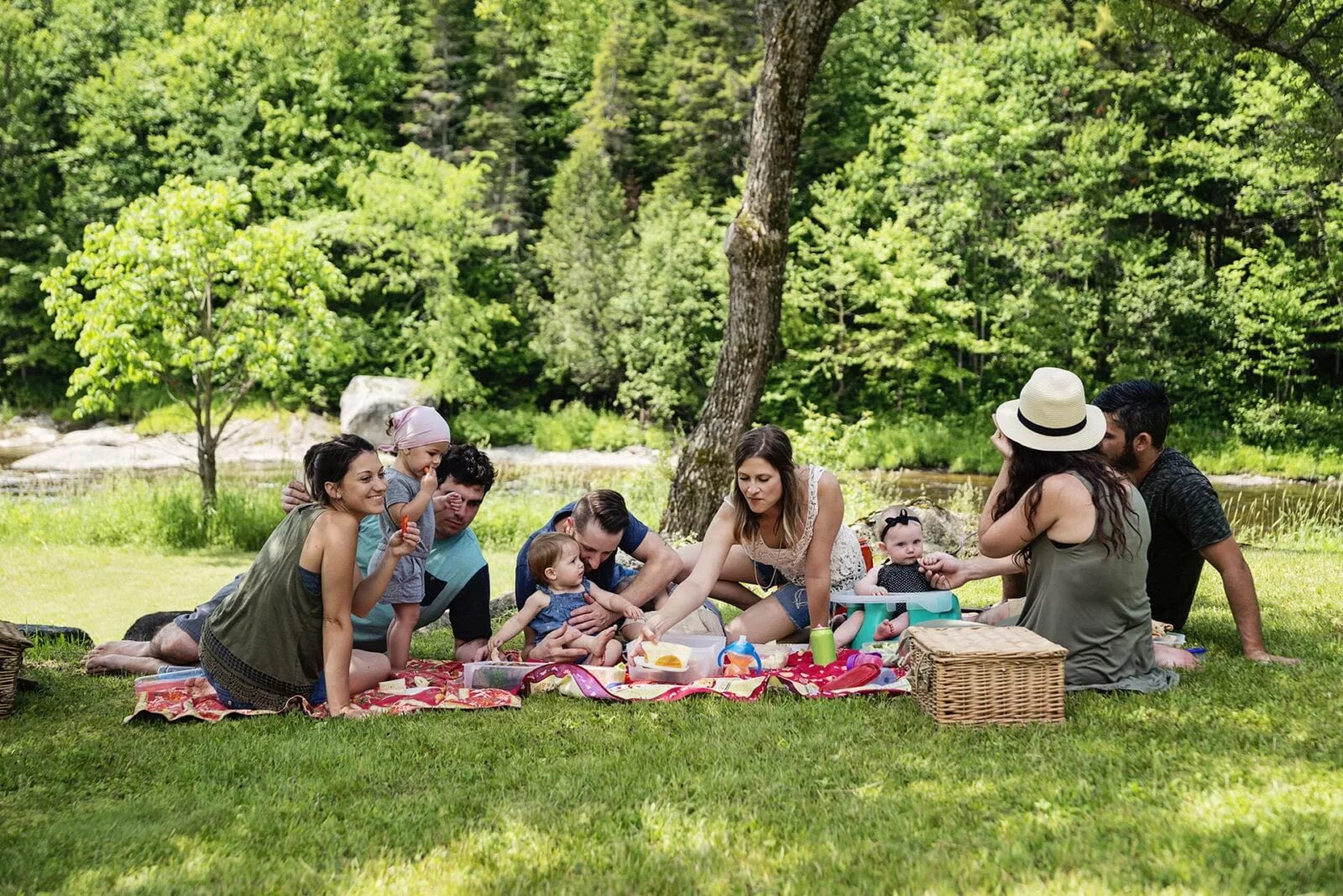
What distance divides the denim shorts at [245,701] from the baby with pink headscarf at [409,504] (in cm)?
60

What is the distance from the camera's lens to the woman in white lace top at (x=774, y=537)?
16.5ft

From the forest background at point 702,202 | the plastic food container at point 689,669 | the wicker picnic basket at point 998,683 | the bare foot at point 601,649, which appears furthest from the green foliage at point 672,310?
the wicker picnic basket at point 998,683

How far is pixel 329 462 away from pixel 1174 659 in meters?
3.51

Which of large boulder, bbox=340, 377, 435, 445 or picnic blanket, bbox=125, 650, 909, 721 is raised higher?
picnic blanket, bbox=125, 650, 909, 721

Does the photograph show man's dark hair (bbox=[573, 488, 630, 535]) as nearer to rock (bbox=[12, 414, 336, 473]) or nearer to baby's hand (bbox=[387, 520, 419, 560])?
baby's hand (bbox=[387, 520, 419, 560])

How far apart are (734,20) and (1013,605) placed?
26.2m

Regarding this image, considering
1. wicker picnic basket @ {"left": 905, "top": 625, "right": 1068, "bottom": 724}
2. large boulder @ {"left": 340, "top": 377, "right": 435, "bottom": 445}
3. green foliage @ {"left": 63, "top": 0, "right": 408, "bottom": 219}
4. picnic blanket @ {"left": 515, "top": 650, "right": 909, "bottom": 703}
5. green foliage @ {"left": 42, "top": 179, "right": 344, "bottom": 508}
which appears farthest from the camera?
green foliage @ {"left": 63, "top": 0, "right": 408, "bottom": 219}

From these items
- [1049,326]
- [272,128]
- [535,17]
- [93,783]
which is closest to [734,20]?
[1049,326]

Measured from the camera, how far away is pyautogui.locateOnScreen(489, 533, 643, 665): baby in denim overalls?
5.18 m

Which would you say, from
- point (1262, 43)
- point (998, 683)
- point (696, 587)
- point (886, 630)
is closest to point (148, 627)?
point (696, 587)

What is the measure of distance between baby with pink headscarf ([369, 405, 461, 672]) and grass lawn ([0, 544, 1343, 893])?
0.97 metres

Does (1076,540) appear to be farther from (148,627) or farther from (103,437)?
(103,437)

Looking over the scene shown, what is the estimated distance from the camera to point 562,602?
17.4ft

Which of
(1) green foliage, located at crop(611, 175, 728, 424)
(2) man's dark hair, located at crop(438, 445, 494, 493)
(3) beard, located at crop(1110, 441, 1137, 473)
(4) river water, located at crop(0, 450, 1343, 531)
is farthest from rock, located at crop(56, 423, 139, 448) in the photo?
(3) beard, located at crop(1110, 441, 1137, 473)
